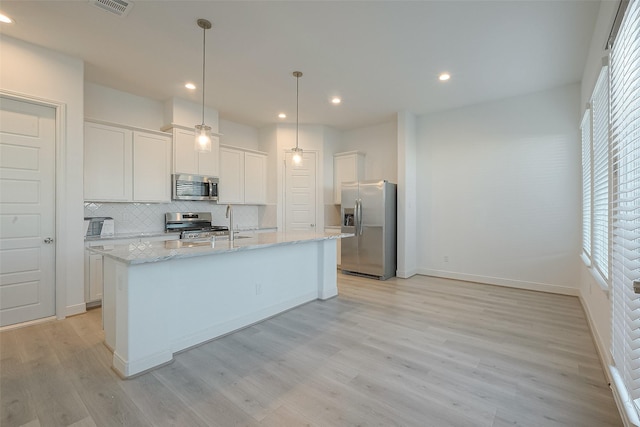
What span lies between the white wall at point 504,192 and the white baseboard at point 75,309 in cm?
536

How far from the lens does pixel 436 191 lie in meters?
5.50

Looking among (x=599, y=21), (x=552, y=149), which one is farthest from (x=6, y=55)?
(x=552, y=149)

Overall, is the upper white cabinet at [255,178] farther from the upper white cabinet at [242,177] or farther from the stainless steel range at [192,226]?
the stainless steel range at [192,226]

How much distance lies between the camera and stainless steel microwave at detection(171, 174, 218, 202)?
15.4ft

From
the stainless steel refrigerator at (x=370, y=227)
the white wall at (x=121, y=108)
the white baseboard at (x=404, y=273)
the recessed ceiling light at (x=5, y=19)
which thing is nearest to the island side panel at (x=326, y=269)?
the stainless steel refrigerator at (x=370, y=227)

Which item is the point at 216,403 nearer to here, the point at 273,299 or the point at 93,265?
the point at 273,299

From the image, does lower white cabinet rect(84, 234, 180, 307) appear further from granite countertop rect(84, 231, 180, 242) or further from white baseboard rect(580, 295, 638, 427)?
white baseboard rect(580, 295, 638, 427)

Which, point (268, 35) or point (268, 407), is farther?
point (268, 35)

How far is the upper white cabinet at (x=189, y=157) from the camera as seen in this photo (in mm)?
4699

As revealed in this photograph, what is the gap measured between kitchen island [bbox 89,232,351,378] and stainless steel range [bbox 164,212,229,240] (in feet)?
5.74

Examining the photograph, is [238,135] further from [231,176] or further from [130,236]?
[130,236]

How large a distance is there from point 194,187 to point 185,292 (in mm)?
2771

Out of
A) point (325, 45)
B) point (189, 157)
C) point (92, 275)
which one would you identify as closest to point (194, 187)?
point (189, 157)

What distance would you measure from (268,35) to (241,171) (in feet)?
10.0
